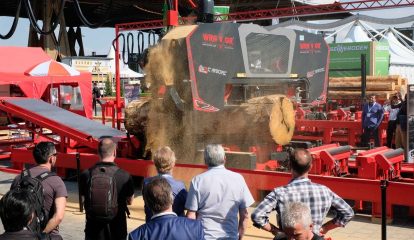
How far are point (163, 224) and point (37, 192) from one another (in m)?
1.20

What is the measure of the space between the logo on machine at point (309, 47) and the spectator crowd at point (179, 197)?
7.44 meters

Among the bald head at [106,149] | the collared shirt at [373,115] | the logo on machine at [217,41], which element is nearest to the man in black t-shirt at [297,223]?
the bald head at [106,149]

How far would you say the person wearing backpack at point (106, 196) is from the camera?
190 inches

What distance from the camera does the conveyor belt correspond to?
1084 centimetres

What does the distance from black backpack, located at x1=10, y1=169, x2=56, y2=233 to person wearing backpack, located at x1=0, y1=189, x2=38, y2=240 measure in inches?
5.1

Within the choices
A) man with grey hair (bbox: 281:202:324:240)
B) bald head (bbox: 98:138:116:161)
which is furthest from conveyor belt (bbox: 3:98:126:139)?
man with grey hair (bbox: 281:202:324:240)

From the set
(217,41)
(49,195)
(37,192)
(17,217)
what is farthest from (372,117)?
(17,217)

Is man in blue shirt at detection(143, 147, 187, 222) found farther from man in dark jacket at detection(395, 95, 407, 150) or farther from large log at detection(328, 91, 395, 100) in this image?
large log at detection(328, 91, 395, 100)

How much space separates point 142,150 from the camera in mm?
10430

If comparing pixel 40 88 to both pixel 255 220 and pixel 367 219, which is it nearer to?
pixel 367 219

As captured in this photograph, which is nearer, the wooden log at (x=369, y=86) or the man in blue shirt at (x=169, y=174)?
the man in blue shirt at (x=169, y=174)

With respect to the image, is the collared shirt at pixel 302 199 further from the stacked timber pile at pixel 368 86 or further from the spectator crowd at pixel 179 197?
the stacked timber pile at pixel 368 86

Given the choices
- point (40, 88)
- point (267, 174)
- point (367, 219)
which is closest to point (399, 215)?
point (367, 219)

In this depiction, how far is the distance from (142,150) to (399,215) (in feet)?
15.4
